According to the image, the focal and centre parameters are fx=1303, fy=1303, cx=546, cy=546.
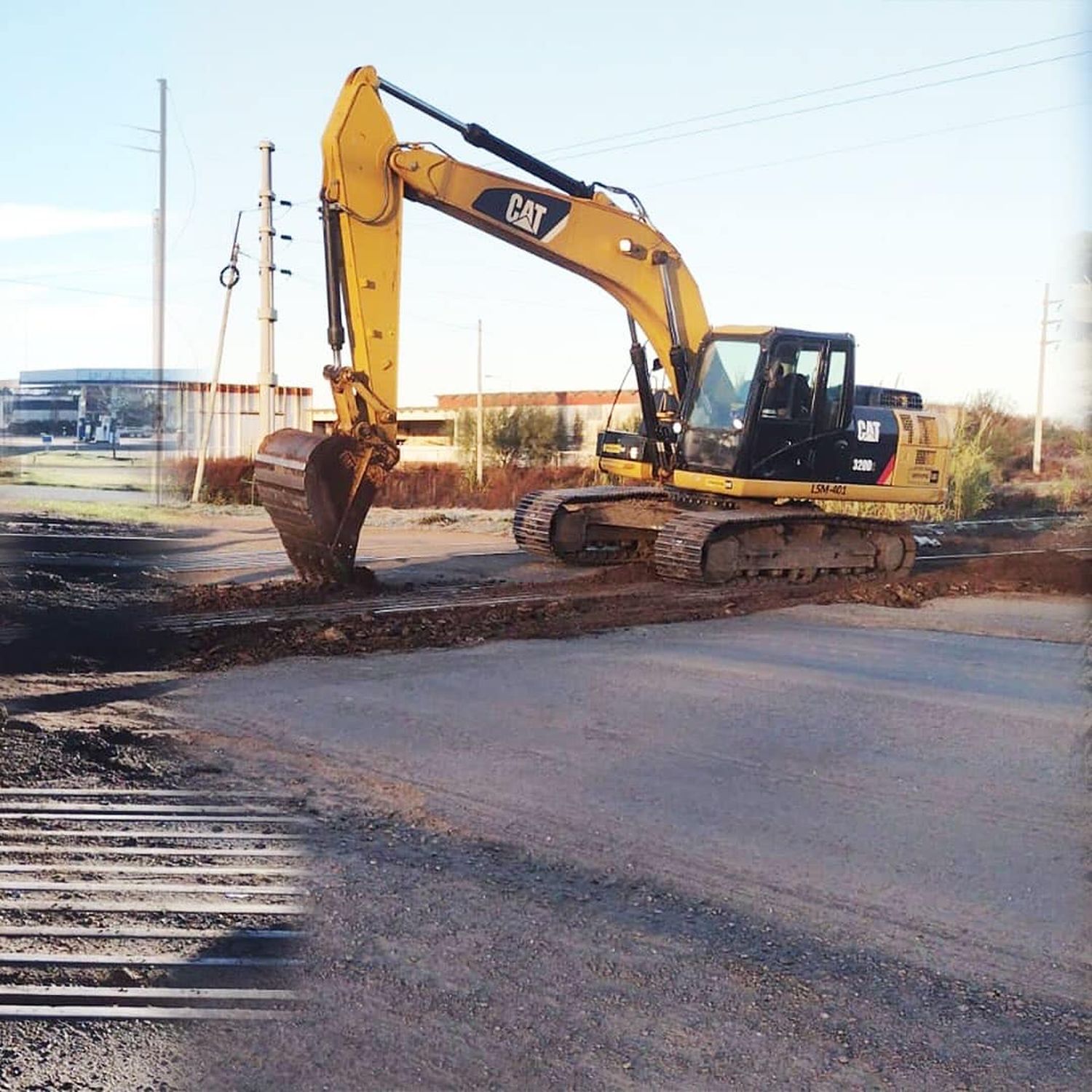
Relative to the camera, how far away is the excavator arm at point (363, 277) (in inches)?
493

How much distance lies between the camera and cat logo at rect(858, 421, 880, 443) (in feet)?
51.1

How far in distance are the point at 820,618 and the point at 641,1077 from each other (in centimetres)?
897

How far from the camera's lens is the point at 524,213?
47.6 ft

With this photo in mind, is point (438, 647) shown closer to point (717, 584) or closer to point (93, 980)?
point (717, 584)

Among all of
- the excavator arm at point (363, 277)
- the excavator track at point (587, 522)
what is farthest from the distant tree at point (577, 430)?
the excavator arm at point (363, 277)

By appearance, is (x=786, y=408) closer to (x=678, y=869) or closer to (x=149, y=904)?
(x=678, y=869)

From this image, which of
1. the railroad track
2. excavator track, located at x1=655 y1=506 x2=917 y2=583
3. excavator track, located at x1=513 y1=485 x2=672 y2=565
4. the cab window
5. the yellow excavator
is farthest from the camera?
excavator track, located at x1=513 y1=485 x2=672 y2=565

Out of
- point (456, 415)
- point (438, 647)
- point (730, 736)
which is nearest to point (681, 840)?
point (730, 736)

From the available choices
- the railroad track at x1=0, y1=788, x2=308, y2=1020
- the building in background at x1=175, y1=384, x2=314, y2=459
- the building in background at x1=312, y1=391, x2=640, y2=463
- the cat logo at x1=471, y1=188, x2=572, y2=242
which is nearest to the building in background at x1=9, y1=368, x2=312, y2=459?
the cat logo at x1=471, y1=188, x2=572, y2=242

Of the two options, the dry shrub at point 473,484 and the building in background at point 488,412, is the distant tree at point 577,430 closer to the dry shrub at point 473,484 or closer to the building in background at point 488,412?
the building in background at point 488,412

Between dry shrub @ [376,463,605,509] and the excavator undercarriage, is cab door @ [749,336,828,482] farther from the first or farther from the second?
dry shrub @ [376,463,605,509]

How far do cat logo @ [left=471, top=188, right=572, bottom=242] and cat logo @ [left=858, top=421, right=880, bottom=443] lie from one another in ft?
14.0

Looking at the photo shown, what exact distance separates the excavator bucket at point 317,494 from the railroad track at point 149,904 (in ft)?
20.7

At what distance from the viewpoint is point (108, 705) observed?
805cm
